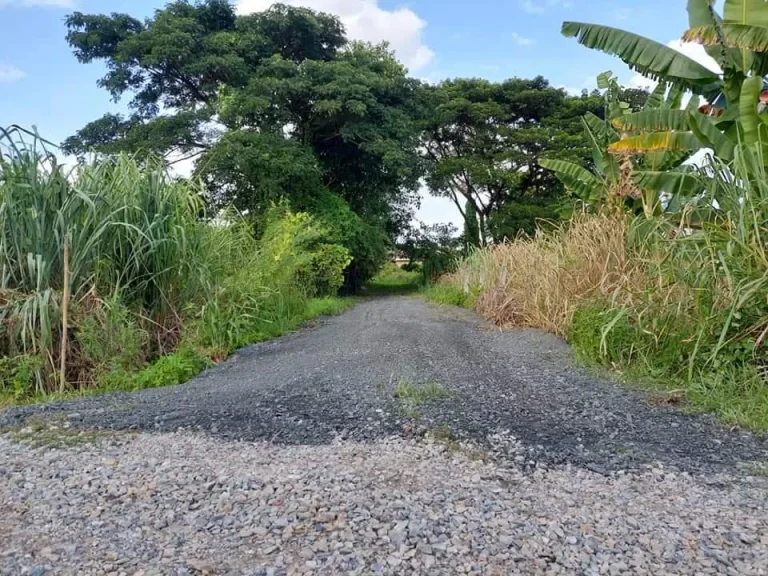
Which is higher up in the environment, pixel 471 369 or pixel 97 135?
pixel 97 135

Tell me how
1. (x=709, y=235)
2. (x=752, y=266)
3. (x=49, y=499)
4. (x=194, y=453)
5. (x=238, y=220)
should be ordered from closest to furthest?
(x=49, y=499), (x=194, y=453), (x=752, y=266), (x=709, y=235), (x=238, y=220)

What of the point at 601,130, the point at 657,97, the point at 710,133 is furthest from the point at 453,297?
the point at 710,133

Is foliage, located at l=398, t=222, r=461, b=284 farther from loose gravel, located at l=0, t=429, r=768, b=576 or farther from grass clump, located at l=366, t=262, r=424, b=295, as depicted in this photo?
loose gravel, located at l=0, t=429, r=768, b=576

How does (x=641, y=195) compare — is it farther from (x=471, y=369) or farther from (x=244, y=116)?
(x=244, y=116)

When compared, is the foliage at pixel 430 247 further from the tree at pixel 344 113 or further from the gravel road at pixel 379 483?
the gravel road at pixel 379 483

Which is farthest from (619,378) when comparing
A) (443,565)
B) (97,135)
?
(97,135)

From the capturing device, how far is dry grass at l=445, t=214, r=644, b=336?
649cm

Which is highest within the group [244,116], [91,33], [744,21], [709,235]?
[91,33]

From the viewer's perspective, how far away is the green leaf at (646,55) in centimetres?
605

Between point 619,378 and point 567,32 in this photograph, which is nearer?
point 619,378

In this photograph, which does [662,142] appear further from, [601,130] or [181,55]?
[181,55]

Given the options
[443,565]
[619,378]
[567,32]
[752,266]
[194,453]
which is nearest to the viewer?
[443,565]

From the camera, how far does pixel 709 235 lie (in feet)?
14.3

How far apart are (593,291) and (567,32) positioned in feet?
10.5
